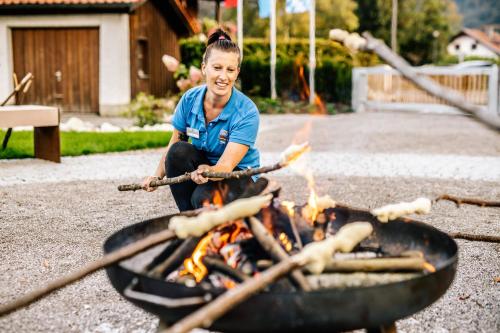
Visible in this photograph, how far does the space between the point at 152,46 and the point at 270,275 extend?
19.3 metres

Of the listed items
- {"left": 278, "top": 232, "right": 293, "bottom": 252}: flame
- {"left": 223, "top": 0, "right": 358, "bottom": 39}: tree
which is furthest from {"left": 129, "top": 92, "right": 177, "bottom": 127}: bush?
{"left": 223, "top": 0, "right": 358, "bottom": 39}: tree

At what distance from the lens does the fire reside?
2.42 meters

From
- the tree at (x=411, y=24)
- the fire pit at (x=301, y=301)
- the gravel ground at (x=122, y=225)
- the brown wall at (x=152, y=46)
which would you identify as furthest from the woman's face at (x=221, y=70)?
the tree at (x=411, y=24)

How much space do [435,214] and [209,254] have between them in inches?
147

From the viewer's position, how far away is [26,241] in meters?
4.82

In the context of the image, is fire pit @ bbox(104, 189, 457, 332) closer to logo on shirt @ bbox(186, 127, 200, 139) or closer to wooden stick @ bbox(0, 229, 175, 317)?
wooden stick @ bbox(0, 229, 175, 317)

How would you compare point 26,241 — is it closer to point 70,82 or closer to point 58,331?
point 58,331

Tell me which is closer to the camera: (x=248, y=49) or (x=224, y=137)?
(x=224, y=137)

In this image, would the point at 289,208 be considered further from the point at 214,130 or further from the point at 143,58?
the point at 143,58

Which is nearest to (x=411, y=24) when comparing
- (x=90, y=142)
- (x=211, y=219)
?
(x=90, y=142)

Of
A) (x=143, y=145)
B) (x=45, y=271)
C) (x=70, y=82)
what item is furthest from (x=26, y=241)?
(x=70, y=82)

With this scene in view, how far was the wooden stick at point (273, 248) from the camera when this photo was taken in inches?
81.0

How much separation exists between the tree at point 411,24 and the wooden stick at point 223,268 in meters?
52.7

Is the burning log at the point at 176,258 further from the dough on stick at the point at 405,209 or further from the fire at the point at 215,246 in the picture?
the dough on stick at the point at 405,209
